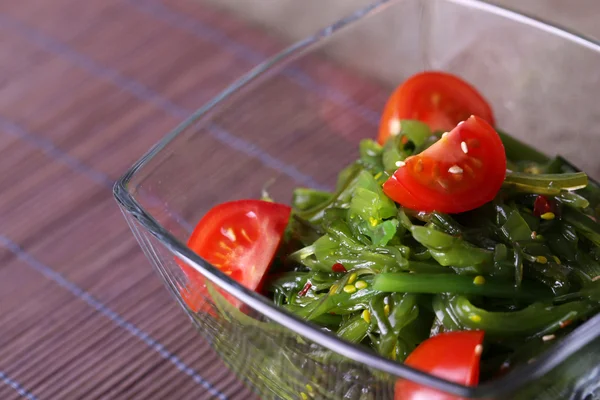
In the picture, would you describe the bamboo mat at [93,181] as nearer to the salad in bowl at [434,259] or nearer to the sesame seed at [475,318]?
the salad in bowl at [434,259]

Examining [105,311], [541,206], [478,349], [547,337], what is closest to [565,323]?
[547,337]

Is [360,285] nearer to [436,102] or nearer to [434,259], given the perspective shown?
[434,259]

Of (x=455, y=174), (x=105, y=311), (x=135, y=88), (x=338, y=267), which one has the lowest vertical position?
(x=105, y=311)

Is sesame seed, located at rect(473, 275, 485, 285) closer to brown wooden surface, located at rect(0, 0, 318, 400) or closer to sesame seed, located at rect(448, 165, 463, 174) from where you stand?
sesame seed, located at rect(448, 165, 463, 174)

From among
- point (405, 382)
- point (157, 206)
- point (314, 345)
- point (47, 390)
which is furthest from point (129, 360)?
point (405, 382)

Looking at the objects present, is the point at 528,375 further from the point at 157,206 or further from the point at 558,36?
the point at 558,36

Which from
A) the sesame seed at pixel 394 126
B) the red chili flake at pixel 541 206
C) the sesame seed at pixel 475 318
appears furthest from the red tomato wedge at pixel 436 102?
the sesame seed at pixel 475 318
